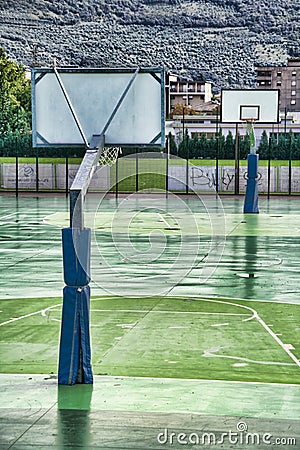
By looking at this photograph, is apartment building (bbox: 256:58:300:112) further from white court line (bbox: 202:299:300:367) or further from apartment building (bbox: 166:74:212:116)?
white court line (bbox: 202:299:300:367)

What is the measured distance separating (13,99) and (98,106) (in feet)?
208

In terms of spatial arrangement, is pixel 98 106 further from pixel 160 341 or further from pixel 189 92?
pixel 189 92

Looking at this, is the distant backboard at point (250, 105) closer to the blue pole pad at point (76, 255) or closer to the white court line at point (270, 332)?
the white court line at point (270, 332)

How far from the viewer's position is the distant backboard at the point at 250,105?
3891cm

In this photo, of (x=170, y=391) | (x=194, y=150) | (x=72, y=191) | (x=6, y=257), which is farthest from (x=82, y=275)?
(x=194, y=150)

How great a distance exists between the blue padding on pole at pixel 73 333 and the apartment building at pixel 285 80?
123m

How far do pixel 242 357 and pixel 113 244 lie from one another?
539 inches

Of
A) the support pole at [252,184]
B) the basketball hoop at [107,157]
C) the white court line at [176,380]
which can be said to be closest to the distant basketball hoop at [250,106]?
the support pole at [252,184]

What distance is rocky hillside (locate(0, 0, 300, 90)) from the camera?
153375mm

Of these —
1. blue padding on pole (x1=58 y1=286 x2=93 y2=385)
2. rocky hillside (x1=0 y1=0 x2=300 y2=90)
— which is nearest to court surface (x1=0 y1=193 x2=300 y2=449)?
blue padding on pole (x1=58 y1=286 x2=93 y2=385)

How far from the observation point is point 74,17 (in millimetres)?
158125

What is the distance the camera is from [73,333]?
10.1 metres

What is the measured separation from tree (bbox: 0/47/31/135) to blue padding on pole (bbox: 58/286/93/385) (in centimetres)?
5512

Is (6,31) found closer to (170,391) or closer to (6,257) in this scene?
(6,257)
